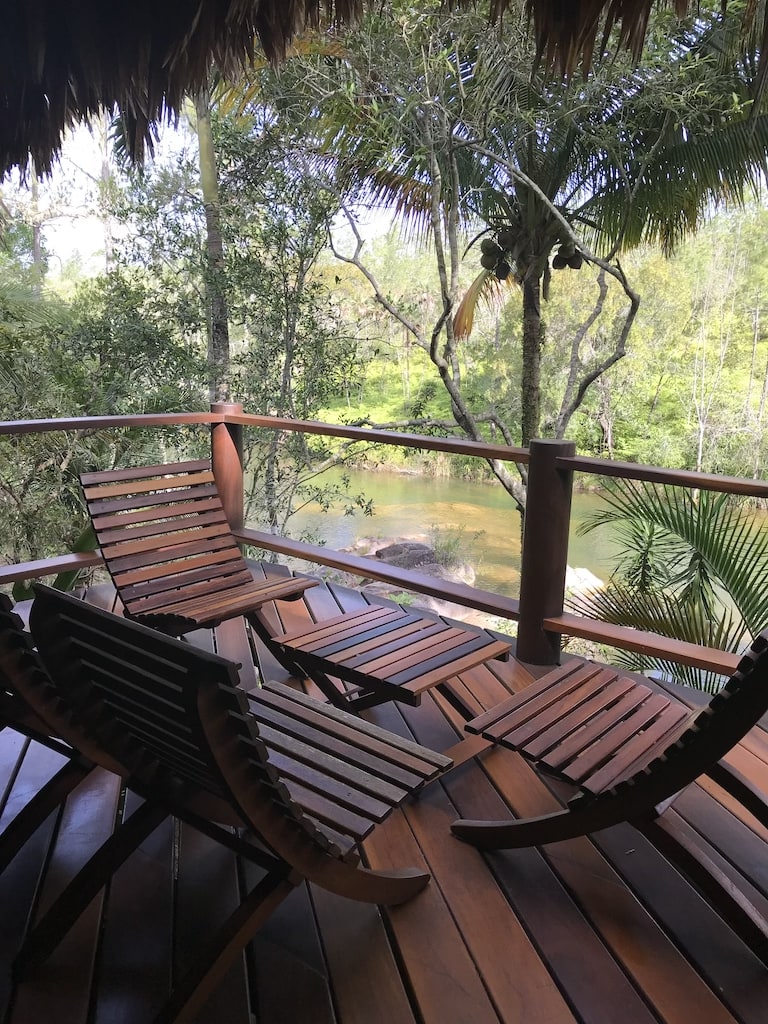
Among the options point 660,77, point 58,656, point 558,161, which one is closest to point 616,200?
point 558,161

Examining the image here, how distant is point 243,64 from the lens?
314 centimetres

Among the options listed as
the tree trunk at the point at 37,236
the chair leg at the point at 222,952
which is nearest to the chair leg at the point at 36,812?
the chair leg at the point at 222,952

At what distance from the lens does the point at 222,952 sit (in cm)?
139

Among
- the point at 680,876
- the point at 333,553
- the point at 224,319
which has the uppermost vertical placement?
the point at 224,319

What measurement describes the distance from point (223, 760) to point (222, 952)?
445 millimetres

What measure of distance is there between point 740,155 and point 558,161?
7.14ft

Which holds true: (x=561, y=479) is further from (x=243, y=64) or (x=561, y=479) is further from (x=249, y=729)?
(x=243, y=64)

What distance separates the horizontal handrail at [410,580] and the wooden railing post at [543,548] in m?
0.11

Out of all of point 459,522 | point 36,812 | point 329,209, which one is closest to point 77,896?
point 36,812

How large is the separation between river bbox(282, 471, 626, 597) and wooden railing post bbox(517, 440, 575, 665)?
30.7ft

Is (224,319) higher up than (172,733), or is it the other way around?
(224,319)

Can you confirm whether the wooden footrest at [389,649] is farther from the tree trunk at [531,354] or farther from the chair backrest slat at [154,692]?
the tree trunk at [531,354]

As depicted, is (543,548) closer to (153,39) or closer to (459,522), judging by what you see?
(153,39)

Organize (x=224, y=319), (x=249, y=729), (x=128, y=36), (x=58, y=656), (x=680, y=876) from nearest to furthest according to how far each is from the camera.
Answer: (x=249, y=729)
(x=58, y=656)
(x=680, y=876)
(x=128, y=36)
(x=224, y=319)
